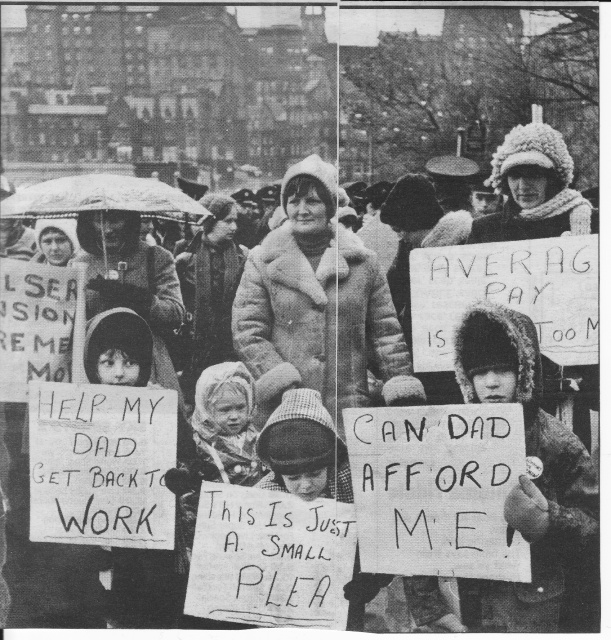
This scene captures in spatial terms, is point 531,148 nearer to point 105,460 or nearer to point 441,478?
point 441,478

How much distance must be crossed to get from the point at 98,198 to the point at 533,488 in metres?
3.07

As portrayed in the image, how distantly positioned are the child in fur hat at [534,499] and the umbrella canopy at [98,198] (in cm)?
184

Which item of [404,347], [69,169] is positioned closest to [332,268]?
[404,347]

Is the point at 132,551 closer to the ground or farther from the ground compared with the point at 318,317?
closer to the ground

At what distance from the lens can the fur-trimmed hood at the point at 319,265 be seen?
5.63 m

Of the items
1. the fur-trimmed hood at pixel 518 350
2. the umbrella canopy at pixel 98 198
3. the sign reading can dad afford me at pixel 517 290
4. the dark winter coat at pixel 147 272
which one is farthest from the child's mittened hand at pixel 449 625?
the umbrella canopy at pixel 98 198

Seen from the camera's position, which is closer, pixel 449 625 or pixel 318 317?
pixel 318 317

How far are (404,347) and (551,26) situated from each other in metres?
2.06

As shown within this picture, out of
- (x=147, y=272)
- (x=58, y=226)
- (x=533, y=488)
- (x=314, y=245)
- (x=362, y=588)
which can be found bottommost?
(x=362, y=588)

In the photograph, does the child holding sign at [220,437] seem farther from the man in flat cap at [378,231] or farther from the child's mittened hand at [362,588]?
the man in flat cap at [378,231]

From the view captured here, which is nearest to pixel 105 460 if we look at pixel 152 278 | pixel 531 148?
pixel 152 278

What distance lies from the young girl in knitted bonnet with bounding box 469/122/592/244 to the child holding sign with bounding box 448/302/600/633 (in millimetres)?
459

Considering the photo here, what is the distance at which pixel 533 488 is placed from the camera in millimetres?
5668

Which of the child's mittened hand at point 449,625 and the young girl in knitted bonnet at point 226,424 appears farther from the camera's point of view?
the child's mittened hand at point 449,625
